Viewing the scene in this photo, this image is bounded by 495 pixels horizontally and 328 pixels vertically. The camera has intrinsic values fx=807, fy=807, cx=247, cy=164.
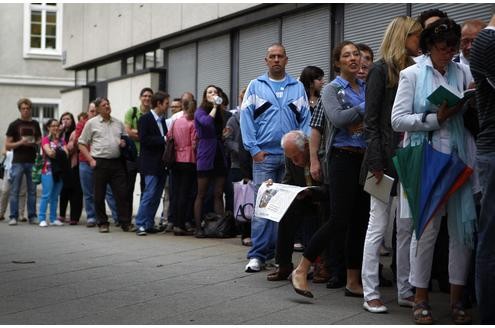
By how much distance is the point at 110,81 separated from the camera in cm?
1970

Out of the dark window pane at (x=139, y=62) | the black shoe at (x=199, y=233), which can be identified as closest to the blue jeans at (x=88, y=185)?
the black shoe at (x=199, y=233)

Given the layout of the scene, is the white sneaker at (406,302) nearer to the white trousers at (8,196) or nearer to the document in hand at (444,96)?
the document in hand at (444,96)

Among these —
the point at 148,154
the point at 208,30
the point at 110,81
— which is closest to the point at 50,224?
the point at 148,154

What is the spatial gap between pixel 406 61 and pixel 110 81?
14.5m

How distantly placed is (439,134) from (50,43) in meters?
31.2

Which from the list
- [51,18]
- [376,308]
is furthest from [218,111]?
[51,18]

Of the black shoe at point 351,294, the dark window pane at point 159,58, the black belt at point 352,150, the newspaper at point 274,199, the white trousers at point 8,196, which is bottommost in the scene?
the black shoe at point 351,294

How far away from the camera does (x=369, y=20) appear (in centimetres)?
1102

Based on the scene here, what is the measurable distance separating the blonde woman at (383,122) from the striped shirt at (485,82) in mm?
966

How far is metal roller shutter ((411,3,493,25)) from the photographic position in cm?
922

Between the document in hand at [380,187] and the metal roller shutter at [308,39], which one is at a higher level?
the metal roller shutter at [308,39]

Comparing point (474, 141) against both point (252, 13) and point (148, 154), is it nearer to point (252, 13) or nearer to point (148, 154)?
point (148, 154)

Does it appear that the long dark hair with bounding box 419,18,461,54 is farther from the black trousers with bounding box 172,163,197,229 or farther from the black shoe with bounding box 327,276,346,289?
the black trousers with bounding box 172,163,197,229

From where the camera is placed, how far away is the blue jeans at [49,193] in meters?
13.5
